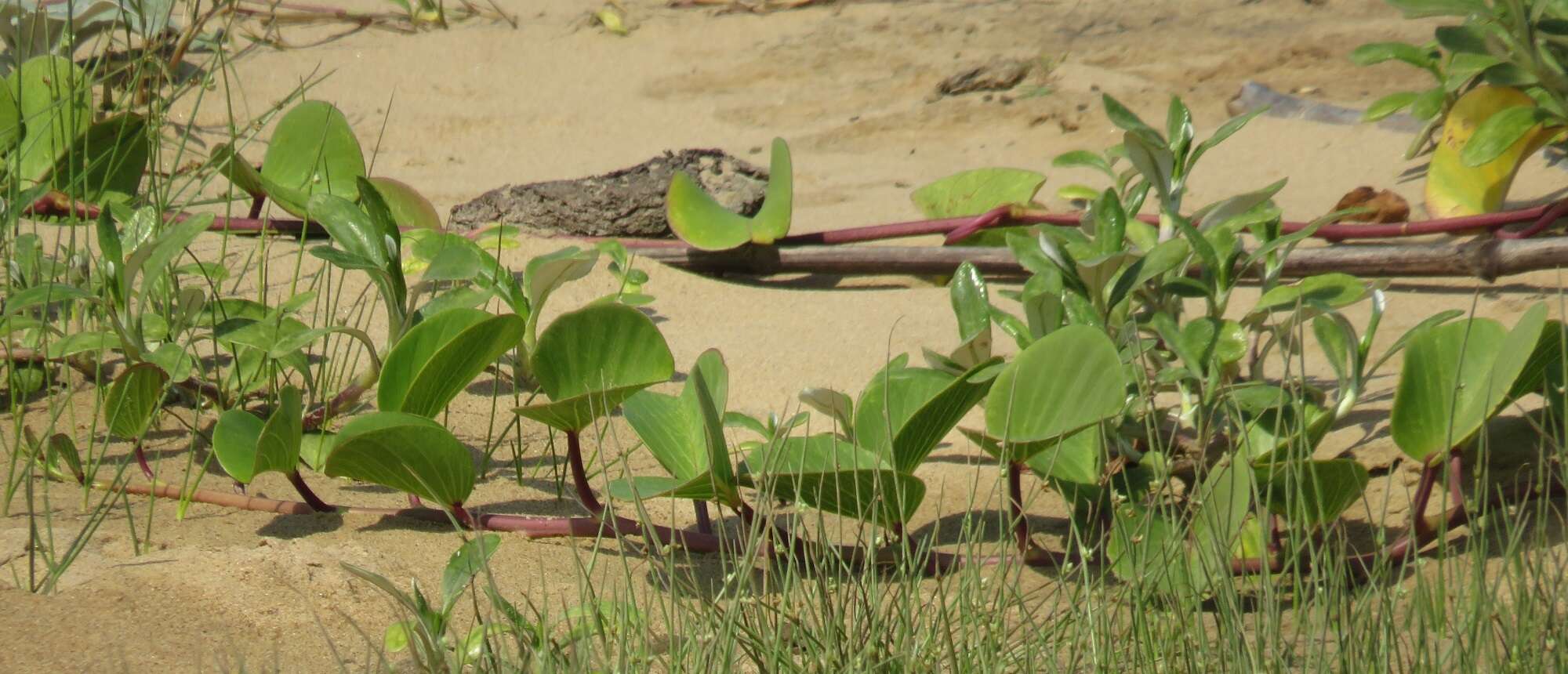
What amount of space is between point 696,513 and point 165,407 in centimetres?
84

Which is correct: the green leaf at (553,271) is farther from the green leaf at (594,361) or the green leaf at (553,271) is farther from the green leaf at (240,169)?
the green leaf at (240,169)

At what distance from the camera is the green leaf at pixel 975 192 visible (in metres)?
3.00

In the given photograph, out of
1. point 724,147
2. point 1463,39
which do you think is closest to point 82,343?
point 1463,39

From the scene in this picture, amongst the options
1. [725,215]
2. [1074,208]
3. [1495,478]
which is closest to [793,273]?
[725,215]

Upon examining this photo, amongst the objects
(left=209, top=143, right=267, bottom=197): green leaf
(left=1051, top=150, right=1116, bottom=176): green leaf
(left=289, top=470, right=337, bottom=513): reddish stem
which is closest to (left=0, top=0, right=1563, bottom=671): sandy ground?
(left=289, top=470, right=337, bottom=513): reddish stem

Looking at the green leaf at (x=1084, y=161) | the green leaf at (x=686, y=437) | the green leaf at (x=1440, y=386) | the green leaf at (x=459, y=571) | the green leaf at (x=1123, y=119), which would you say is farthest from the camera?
the green leaf at (x=1084, y=161)

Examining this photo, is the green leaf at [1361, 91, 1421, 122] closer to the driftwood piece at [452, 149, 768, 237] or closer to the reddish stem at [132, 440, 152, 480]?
the driftwood piece at [452, 149, 768, 237]

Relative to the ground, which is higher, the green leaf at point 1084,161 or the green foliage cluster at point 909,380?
the green leaf at point 1084,161

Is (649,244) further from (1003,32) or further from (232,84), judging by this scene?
(1003,32)

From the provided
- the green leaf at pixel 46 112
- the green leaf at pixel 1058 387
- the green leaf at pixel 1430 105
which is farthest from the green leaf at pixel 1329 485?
the green leaf at pixel 46 112

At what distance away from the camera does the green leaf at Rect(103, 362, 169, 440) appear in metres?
1.80

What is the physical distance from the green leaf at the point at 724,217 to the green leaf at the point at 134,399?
111 cm

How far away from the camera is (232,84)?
4305 millimetres

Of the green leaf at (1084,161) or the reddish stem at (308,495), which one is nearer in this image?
the reddish stem at (308,495)
